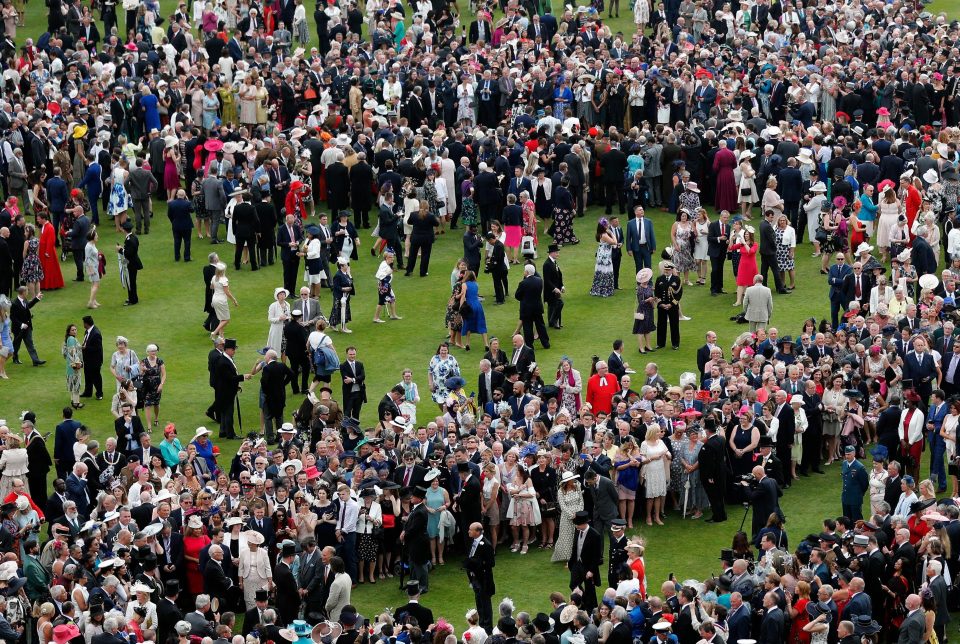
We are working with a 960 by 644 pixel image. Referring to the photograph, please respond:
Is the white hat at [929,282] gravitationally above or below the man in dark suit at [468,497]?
above

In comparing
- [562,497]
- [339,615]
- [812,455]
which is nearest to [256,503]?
[339,615]

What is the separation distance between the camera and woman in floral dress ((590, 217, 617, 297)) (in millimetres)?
29828

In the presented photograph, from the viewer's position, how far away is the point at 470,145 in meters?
34.0

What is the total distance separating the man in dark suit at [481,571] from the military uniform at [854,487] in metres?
4.75

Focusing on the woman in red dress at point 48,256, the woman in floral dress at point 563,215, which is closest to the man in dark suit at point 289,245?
the woman in red dress at point 48,256

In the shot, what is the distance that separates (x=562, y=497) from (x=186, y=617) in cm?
494

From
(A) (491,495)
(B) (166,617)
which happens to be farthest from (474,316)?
(B) (166,617)

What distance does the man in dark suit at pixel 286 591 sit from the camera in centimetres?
2062

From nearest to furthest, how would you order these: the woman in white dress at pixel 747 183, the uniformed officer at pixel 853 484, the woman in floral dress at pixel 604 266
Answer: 1. the uniformed officer at pixel 853 484
2. the woman in floral dress at pixel 604 266
3. the woman in white dress at pixel 747 183

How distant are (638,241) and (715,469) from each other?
8.14 m

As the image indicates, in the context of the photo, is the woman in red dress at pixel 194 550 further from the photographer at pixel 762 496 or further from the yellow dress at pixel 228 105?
the yellow dress at pixel 228 105

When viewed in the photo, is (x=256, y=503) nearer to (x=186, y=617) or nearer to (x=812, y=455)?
(x=186, y=617)

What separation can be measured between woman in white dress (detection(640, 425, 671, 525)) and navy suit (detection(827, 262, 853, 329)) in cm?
624

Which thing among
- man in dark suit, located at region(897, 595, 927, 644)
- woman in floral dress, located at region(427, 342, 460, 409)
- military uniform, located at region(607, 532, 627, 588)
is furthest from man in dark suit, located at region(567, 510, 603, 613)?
woman in floral dress, located at region(427, 342, 460, 409)
